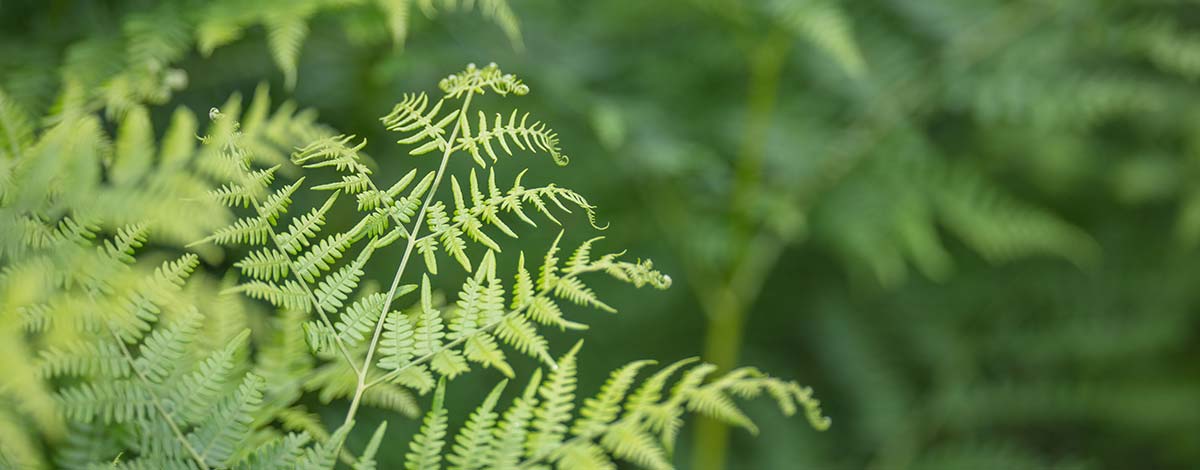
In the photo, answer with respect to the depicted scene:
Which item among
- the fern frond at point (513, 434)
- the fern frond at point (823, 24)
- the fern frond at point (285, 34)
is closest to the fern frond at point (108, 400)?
the fern frond at point (513, 434)

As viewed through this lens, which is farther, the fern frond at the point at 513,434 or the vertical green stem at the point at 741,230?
the vertical green stem at the point at 741,230

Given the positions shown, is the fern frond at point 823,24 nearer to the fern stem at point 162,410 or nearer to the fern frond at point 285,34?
the fern frond at point 285,34

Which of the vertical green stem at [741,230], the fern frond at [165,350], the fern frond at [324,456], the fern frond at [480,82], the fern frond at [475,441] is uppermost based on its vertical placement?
Answer: the vertical green stem at [741,230]

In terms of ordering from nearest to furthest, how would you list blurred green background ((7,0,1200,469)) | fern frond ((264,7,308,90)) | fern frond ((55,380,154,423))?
fern frond ((55,380,154,423)), fern frond ((264,7,308,90)), blurred green background ((7,0,1200,469))

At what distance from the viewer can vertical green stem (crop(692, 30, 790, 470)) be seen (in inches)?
60.3

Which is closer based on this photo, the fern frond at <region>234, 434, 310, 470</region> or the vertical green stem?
the fern frond at <region>234, 434, 310, 470</region>

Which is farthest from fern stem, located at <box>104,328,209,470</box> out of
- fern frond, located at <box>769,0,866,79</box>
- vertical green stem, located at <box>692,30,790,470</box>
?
vertical green stem, located at <box>692,30,790,470</box>

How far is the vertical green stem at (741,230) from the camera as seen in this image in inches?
60.3

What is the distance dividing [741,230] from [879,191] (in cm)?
27

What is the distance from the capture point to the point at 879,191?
5.35 ft

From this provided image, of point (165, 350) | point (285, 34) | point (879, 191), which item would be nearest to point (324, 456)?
point (165, 350)

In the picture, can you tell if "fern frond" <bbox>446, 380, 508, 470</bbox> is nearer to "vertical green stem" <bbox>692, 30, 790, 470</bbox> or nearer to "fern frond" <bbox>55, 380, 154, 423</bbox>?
"fern frond" <bbox>55, 380, 154, 423</bbox>

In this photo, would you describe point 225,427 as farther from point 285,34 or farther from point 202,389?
point 285,34

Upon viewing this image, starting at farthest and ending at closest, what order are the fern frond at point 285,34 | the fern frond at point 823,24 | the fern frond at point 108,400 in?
1. the fern frond at point 823,24
2. the fern frond at point 285,34
3. the fern frond at point 108,400
